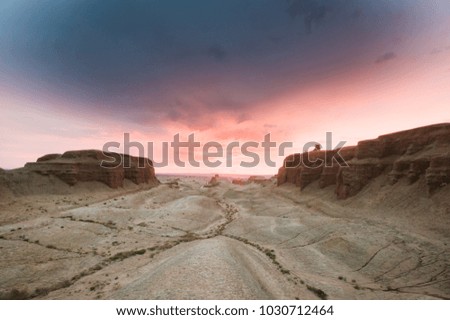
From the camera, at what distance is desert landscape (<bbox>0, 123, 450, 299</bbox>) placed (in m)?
18.0

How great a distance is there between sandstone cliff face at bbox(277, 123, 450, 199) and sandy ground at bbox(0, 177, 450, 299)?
13.0 feet

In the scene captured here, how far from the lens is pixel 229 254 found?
22.6m

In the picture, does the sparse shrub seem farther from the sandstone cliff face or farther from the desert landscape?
the sandstone cliff face

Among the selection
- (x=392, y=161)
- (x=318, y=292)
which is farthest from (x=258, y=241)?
(x=392, y=161)

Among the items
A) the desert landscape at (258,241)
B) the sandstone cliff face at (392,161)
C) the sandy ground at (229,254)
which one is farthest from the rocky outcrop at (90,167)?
the sandstone cliff face at (392,161)

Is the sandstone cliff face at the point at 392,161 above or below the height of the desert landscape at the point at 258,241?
above

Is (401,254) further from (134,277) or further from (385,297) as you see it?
(134,277)

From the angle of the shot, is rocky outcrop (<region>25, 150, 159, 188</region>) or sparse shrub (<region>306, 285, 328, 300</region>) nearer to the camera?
sparse shrub (<region>306, 285, 328, 300</region>)

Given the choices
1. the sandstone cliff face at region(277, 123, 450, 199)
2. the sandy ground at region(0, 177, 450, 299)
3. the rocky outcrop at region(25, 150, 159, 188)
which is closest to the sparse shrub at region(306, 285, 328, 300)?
the sandy ground at region(0, 177, 450, 299)

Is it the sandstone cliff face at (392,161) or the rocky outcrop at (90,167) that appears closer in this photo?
the sandstone cliff face at (392,161)

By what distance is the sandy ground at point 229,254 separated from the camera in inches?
695

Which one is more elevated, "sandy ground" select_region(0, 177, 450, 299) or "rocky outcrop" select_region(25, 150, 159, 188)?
"rocky outcrop" select_region(25, 150, 159, 188)

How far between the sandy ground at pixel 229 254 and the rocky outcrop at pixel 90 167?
20.8 meters

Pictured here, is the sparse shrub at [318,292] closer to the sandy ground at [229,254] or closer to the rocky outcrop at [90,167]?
the sandy ground at [229,254]
